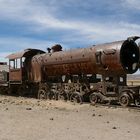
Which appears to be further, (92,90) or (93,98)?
(92,90)

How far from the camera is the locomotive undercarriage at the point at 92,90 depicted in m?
19.8

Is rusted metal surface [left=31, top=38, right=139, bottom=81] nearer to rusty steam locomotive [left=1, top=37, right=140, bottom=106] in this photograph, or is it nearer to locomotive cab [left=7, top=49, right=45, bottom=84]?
rusty steam locomotive [left=1, top=37, right=140, bottom=106]

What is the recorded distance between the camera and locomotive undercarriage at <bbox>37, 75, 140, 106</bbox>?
19812 millimetres

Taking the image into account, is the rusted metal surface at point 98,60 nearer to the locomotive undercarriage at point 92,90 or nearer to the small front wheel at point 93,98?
the locomotive undercarriage at point 92,90

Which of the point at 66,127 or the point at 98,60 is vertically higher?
the point at 98,60

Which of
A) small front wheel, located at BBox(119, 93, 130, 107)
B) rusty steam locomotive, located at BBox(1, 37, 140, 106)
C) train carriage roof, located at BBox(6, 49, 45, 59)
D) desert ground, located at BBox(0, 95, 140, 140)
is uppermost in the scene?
train carriage roof, located at BBox(6, 49, 45, 59)

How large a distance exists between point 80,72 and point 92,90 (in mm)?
1780

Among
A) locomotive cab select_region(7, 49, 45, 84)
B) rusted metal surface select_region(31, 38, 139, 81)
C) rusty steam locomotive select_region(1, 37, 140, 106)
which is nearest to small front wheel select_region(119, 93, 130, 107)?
rusty steam locomotive select_region(1, 37, 140, 106)

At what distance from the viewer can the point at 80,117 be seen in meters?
15.3

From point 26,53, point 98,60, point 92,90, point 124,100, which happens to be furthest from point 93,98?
point 26,53

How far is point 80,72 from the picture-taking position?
78.2 ft

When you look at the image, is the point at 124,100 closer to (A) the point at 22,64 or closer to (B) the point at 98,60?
(B) the point at 98,60

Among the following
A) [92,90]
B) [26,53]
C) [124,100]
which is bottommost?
[124,100]

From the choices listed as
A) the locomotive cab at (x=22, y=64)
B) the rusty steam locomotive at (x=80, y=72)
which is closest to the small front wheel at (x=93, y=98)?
the rusty steam locomotive at (x=80, y=72)
